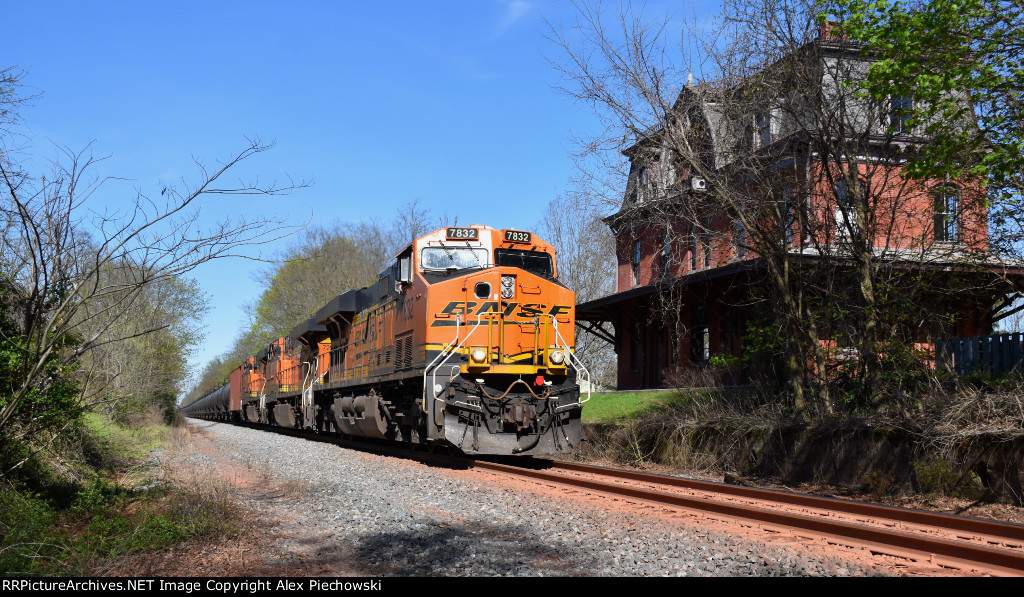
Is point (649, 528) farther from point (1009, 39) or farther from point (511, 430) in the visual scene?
point (1009, 39)

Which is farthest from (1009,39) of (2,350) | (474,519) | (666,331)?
(666,331)

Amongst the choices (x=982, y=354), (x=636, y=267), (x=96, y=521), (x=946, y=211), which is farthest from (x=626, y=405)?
(x=96, y=521)

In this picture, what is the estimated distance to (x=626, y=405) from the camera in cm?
1881

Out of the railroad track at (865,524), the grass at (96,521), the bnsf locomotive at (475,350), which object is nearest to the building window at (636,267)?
the bnsf locomotive at (475,350)

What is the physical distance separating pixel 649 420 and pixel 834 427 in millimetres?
4612

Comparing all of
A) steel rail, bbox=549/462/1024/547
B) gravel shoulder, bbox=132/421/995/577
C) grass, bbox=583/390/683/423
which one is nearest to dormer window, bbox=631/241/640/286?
grass, bbox=583/390/683/423

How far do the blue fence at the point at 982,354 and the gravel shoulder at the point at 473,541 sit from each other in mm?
6308

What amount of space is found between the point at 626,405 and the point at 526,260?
6.74m

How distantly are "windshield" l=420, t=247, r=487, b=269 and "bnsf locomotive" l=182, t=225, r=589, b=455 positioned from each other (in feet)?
0.06

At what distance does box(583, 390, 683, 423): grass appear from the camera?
17.1m

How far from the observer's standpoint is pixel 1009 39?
8844 millimetres

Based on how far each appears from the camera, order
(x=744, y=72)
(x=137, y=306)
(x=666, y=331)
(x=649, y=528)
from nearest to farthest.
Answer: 1. (x=649, y=528)
2. (x=744, y=72)
3. (x=137, y=306)
4. (x=666, y=331)

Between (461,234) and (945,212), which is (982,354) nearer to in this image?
(945,212)

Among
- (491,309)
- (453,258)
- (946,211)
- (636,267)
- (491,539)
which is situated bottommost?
(491,539)
